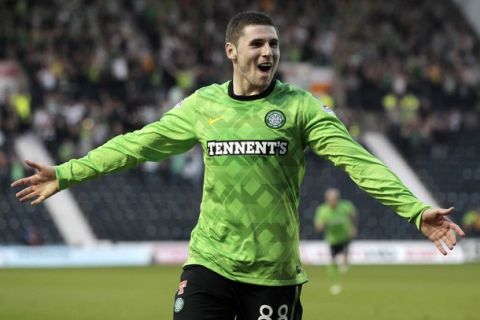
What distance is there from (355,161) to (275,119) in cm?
58

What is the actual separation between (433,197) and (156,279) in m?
15.8

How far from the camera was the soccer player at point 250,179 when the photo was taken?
22.2 ft

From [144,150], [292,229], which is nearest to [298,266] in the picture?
[292,229]

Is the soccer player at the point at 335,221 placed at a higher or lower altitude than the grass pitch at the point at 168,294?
higher

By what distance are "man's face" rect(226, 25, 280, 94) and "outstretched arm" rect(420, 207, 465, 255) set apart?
1.37 m

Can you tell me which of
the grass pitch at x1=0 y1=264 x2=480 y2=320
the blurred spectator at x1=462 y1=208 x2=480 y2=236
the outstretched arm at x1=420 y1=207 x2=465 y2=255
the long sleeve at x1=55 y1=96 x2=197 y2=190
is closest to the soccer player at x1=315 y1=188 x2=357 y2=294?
the grass pitch at x1=0 y1=264 x2=480 y2=320

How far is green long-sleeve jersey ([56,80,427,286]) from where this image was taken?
22.4 ft

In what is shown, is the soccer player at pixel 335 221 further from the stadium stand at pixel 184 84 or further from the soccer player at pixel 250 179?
the soccer player at pixel 250 179

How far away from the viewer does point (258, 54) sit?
6816 millimetres

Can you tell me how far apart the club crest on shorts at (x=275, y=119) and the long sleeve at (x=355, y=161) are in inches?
5.5

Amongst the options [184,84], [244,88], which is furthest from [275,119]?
[184,84]

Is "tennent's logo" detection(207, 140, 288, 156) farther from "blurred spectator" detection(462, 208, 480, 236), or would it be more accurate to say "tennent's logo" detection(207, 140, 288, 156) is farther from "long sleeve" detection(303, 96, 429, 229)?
"blurred spectator" detection(462, 208, 480, 236)

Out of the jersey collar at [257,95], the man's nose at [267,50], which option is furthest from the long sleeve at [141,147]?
the man's nose at [267,50]

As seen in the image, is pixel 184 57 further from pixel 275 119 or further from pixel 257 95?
pixel 275 119
